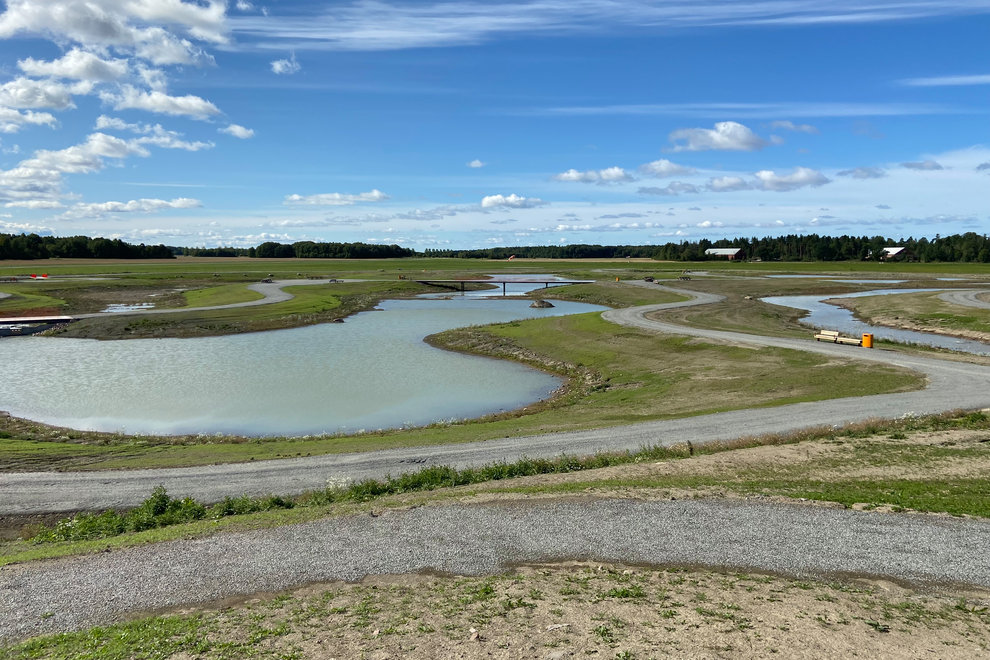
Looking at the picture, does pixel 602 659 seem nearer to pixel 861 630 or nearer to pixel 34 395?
pixel 861 630

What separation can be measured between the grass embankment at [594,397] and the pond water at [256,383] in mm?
2522

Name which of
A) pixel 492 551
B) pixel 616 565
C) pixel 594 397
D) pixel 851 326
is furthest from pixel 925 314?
pixel 492 551

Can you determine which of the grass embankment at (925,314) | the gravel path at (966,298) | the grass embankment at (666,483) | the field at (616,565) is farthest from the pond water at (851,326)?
the grass embankment at (666,483)

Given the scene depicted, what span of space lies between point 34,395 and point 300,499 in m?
28.6

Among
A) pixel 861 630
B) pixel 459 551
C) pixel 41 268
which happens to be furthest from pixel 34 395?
pixel 41 268

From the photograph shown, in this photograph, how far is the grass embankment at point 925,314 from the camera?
2338 inches

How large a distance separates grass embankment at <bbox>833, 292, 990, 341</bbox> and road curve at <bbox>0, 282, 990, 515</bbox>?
34147mm

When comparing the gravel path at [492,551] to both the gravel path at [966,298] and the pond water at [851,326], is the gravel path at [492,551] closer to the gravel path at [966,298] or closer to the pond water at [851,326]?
the pond water at [851,326]

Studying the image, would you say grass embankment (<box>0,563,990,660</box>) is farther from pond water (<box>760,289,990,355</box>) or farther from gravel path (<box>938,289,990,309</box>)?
gravel path (<box>938,289,990,309</box>)

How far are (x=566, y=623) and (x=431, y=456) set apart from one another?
13.0 m

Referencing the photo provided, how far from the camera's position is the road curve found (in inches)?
780

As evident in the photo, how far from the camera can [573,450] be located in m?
22.8

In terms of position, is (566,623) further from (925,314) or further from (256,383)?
(925,314)

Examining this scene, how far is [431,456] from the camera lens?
910 inches
